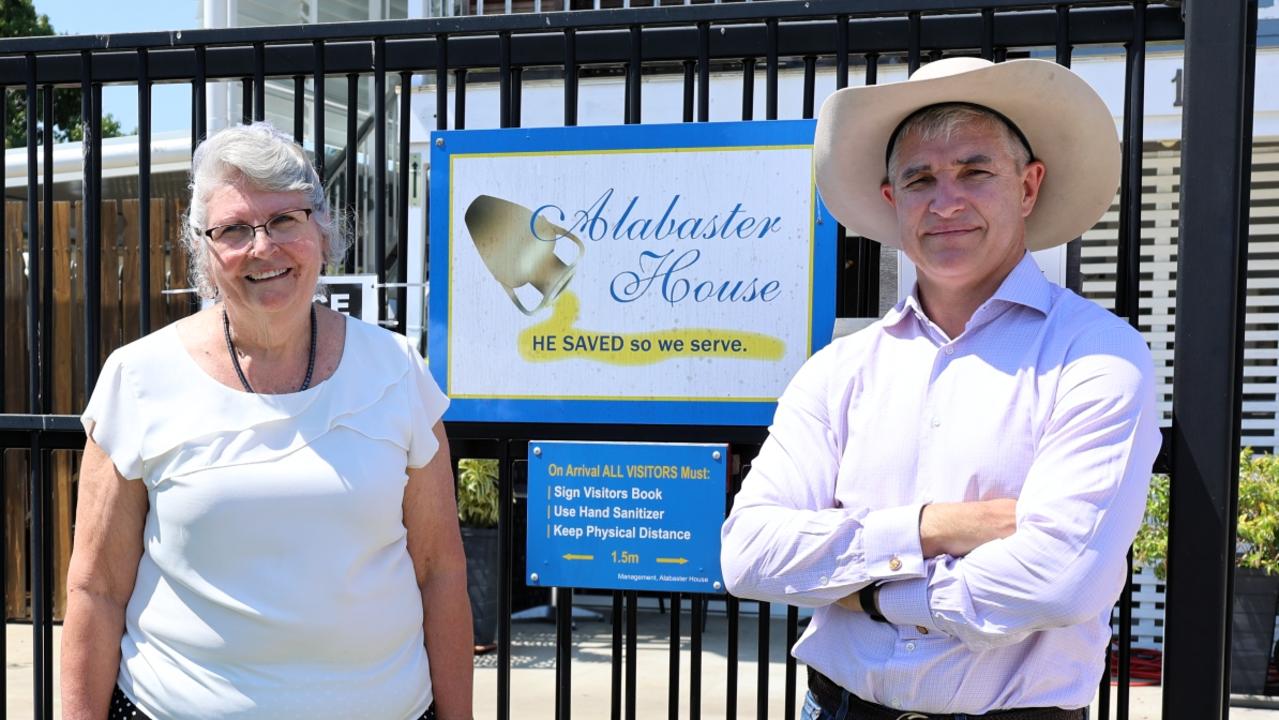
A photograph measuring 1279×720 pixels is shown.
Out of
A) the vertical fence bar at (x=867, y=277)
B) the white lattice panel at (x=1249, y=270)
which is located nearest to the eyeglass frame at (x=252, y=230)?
the vertical fence bar at (x=867, y=277)

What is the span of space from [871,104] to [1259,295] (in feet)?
19.4

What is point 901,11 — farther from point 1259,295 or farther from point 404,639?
point 1259,295

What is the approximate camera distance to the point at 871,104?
8.18 feet

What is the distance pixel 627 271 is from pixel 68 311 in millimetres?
6116

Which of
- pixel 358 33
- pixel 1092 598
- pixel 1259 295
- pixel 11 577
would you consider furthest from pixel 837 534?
pixel 11 577

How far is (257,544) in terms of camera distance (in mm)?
2318

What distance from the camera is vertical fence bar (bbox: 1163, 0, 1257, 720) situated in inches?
110

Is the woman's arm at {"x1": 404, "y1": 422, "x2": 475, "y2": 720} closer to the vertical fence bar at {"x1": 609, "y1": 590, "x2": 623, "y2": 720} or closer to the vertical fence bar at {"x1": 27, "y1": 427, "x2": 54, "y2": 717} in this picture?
the vertical fence bar at {"x1": 609, "y1": 590, "x2": 623, "y2": 720}

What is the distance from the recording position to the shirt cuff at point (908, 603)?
2.13 meters

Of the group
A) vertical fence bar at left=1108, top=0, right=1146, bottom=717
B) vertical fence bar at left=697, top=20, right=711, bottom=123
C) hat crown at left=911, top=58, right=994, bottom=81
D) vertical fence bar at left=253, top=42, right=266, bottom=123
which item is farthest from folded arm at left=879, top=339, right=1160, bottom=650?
vertical fence bar at left=253, top=42, right=266, bottom=123

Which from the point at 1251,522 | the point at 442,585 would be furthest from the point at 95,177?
the point at 1251,522

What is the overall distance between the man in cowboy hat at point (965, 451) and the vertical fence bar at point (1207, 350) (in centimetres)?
42

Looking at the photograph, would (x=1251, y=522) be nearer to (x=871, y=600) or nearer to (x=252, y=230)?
(x=871, y=600)

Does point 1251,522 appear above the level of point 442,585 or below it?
below
